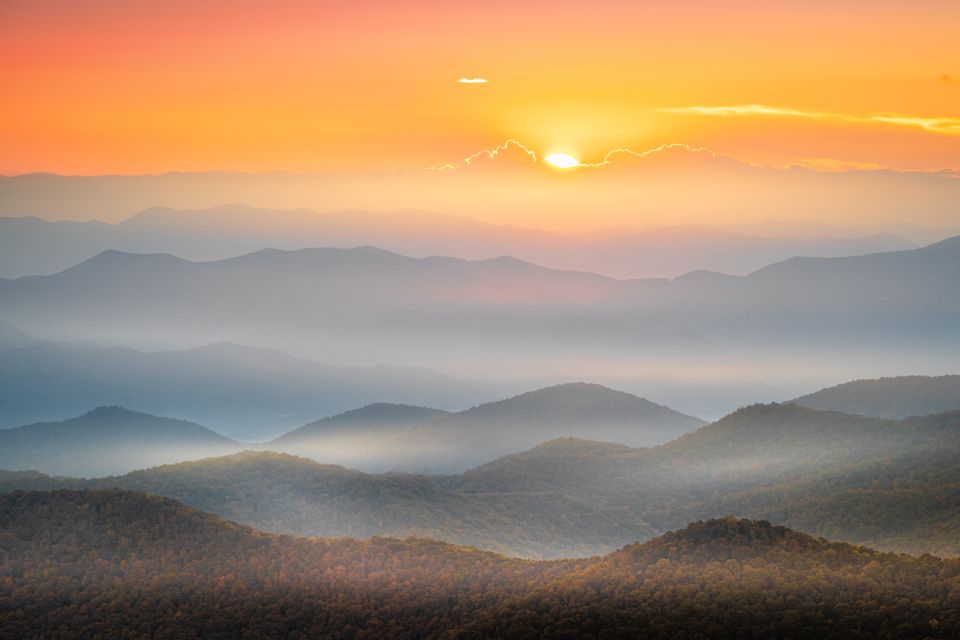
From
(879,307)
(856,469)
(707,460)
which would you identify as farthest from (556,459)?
(879,307)

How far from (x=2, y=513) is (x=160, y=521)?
19.6ft

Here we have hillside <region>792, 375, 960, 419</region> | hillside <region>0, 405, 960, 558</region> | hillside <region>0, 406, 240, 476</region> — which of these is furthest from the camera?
hillside <region>0, 406, 240, 476</region>

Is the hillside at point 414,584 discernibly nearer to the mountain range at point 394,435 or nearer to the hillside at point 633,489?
the hillside at point 633,489

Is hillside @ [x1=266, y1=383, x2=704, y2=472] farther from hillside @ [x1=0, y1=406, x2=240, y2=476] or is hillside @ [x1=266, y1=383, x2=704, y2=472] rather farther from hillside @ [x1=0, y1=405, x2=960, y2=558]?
hillside @ [x1=0, y1=405, x2=960, y2=558]

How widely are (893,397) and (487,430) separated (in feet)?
115

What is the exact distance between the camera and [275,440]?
116 m

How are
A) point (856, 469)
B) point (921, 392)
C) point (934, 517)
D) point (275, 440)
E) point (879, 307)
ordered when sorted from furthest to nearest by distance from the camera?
point (879, 307), point (275, 440), point (921, 392), point (856, 469), point (934, 517)

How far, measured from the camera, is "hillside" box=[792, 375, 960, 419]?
95.6 meters

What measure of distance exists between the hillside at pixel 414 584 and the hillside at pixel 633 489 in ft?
49.8

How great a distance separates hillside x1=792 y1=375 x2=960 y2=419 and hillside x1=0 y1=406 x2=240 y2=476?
54.0m

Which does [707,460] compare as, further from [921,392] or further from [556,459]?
[921,392]

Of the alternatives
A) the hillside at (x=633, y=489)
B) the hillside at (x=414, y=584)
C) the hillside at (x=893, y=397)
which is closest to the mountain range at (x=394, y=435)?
the hillside at (x=893, y=397)

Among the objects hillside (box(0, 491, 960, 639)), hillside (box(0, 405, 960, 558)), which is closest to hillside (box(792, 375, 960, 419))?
hillside (box(0, 405, 960, 558))

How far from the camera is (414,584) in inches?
1522
